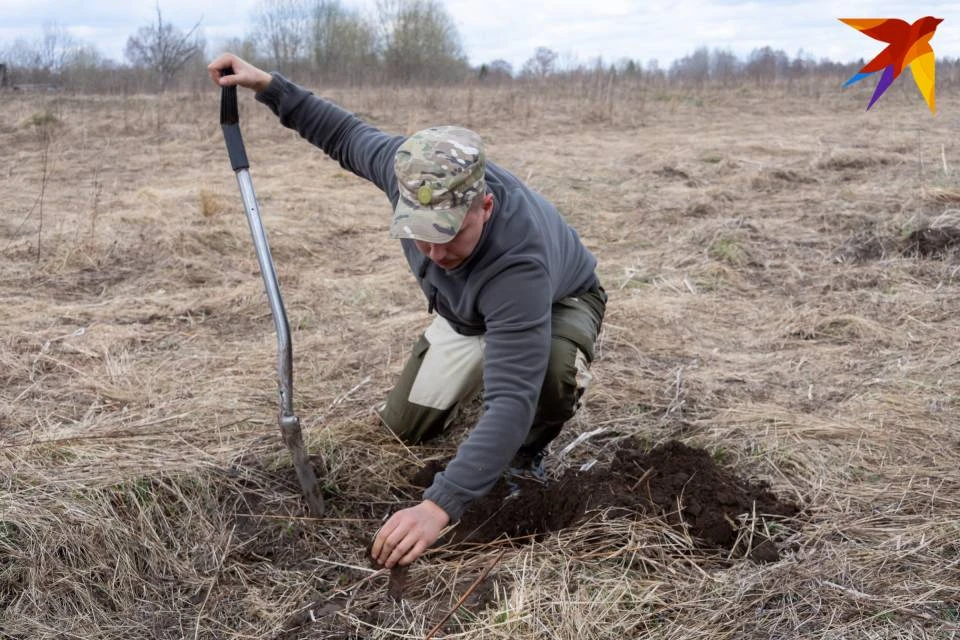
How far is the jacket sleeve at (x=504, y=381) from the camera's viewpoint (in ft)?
6.43

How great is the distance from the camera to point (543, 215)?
2545mm

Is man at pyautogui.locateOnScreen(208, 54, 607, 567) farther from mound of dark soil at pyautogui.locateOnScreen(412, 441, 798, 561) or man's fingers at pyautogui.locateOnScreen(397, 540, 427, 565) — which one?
mound of dark soil at pyautogui.locateOnScreen(412, 441, 798, 561)

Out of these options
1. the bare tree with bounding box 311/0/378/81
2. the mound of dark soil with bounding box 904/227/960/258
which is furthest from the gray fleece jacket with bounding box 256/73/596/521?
the bare tree with bounding box 311/0/378/81

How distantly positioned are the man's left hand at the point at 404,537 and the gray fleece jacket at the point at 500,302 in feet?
0.22

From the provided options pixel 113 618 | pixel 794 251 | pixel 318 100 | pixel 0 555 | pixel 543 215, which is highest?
pixel 318 100

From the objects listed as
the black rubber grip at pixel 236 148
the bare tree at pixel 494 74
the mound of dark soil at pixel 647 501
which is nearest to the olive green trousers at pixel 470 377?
the mound of dark soil at pixel 647 501

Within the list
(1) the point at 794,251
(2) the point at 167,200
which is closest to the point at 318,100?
(1) the point at 794,251

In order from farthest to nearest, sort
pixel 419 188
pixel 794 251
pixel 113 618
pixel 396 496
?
pixel 794 251, pixel 396 496, pixel 113 618, pixel 419 188

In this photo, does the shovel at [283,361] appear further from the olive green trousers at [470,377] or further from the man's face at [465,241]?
the man's face at [465,241]

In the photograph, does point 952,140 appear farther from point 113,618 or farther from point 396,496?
point 113,618

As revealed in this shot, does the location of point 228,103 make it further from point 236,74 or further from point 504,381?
point 504,381

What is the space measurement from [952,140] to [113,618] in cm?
1191

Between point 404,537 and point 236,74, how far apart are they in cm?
171

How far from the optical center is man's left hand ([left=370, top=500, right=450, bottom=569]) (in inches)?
72.4
